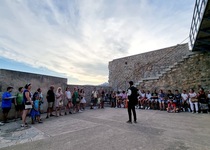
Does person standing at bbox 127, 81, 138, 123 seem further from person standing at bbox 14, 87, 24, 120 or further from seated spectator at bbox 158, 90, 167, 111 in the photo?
person standing at bbox 14, 87, 24, 120

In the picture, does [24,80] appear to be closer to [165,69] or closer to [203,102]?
[203,102]

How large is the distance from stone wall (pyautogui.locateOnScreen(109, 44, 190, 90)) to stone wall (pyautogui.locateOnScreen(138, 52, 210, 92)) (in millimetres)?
1099

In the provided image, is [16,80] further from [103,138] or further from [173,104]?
[173,104]

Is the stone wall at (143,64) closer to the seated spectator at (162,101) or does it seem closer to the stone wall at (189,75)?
the stone wall at (189,75)

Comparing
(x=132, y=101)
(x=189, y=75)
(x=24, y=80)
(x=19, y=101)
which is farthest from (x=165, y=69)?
(x=19, y=101)

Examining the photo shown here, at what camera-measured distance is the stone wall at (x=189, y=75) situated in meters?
8.53

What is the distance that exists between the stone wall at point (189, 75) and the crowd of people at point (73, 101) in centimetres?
100

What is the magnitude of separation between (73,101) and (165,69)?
8463mm

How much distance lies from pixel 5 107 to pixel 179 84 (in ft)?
35.7

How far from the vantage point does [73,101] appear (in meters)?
7.69

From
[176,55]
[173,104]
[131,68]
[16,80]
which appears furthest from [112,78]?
[16,80]

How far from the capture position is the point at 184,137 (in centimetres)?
319

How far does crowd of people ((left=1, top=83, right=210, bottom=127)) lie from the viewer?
17.0 ft

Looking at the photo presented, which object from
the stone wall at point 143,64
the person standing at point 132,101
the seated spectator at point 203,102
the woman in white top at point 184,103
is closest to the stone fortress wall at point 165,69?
the stone wall at point 143,64
